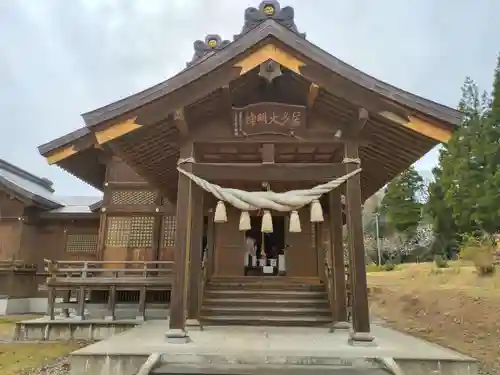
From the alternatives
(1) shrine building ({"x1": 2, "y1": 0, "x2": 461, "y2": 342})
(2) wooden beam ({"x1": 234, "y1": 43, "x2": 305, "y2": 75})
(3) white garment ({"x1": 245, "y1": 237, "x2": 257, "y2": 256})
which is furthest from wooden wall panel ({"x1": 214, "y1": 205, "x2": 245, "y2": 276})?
(2) wooden beam ({"x1": 234, "y1": 43, "x2": 305, "y2": 75})

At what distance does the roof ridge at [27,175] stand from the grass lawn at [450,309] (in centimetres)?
1843

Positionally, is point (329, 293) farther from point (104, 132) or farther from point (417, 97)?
point (104, 132)

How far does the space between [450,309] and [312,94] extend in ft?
34.6

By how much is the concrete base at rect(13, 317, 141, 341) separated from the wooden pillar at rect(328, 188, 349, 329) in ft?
18.0

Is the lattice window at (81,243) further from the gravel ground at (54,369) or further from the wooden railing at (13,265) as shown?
the gravel ground at (54,369)

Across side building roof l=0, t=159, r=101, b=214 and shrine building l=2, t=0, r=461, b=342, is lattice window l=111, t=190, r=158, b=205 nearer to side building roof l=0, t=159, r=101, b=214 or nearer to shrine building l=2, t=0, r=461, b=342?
side building roof l=0, t=159, r=101, b=214

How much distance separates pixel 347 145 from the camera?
7223 millimetres

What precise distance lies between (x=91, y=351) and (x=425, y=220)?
3687 cm

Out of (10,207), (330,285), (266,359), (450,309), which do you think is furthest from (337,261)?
(10,207)

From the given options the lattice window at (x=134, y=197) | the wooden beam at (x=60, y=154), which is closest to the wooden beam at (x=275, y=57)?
the wooden beam at (x=60, y=154)

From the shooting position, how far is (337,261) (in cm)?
869

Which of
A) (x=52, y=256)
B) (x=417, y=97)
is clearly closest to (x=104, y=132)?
(x=417, y=97)

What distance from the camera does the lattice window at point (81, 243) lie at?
653 inches

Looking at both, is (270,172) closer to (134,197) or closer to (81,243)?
(134,197)
